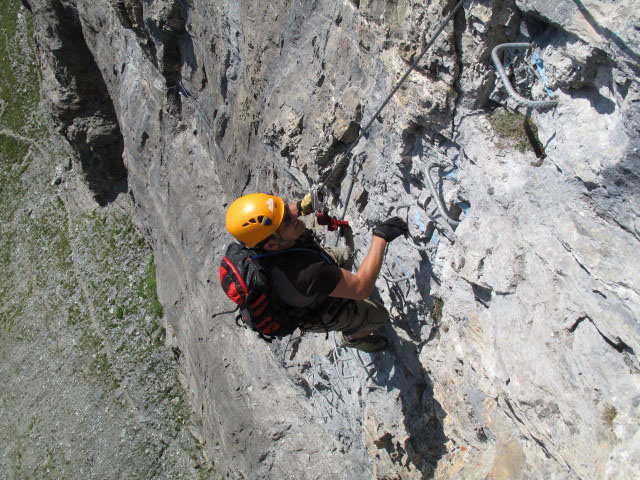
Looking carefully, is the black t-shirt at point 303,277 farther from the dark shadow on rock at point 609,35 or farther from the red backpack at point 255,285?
the dark shadow on rock at point 609,35

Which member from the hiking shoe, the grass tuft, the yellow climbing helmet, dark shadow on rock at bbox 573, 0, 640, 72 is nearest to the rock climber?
the yellow climbing helmet

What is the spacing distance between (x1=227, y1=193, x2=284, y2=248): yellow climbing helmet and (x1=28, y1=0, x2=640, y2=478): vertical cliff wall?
1401 millimetres

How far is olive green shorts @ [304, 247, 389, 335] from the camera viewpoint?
548cm

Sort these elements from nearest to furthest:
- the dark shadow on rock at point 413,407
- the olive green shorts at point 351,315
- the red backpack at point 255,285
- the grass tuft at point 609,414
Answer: the grass tuft at point 609,414 → the red backpack at point 255,285 → the olive green shorts at point 351,315 → the dark shadow on rock at point 413,407

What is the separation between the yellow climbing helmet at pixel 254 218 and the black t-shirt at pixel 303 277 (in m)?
0.32

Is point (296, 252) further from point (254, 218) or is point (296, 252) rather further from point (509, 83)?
point (509, 83)

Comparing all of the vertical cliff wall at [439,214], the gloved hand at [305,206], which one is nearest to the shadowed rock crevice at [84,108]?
the vertical cliff wall at [439,214]

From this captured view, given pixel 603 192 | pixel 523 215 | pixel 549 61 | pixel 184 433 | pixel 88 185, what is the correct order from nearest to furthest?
pixel 603 192 → pixel 549 61 → pixel 523 215 → pixel 184 433 → pixel 88 185

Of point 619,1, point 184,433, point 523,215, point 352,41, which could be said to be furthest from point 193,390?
point 619,1

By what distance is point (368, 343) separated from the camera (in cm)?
624

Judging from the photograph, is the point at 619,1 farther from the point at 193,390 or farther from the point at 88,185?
the point at 88,185

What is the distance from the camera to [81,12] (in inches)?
529

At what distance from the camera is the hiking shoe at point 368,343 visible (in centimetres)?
621

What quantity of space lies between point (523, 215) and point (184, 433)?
11984 millimetres
